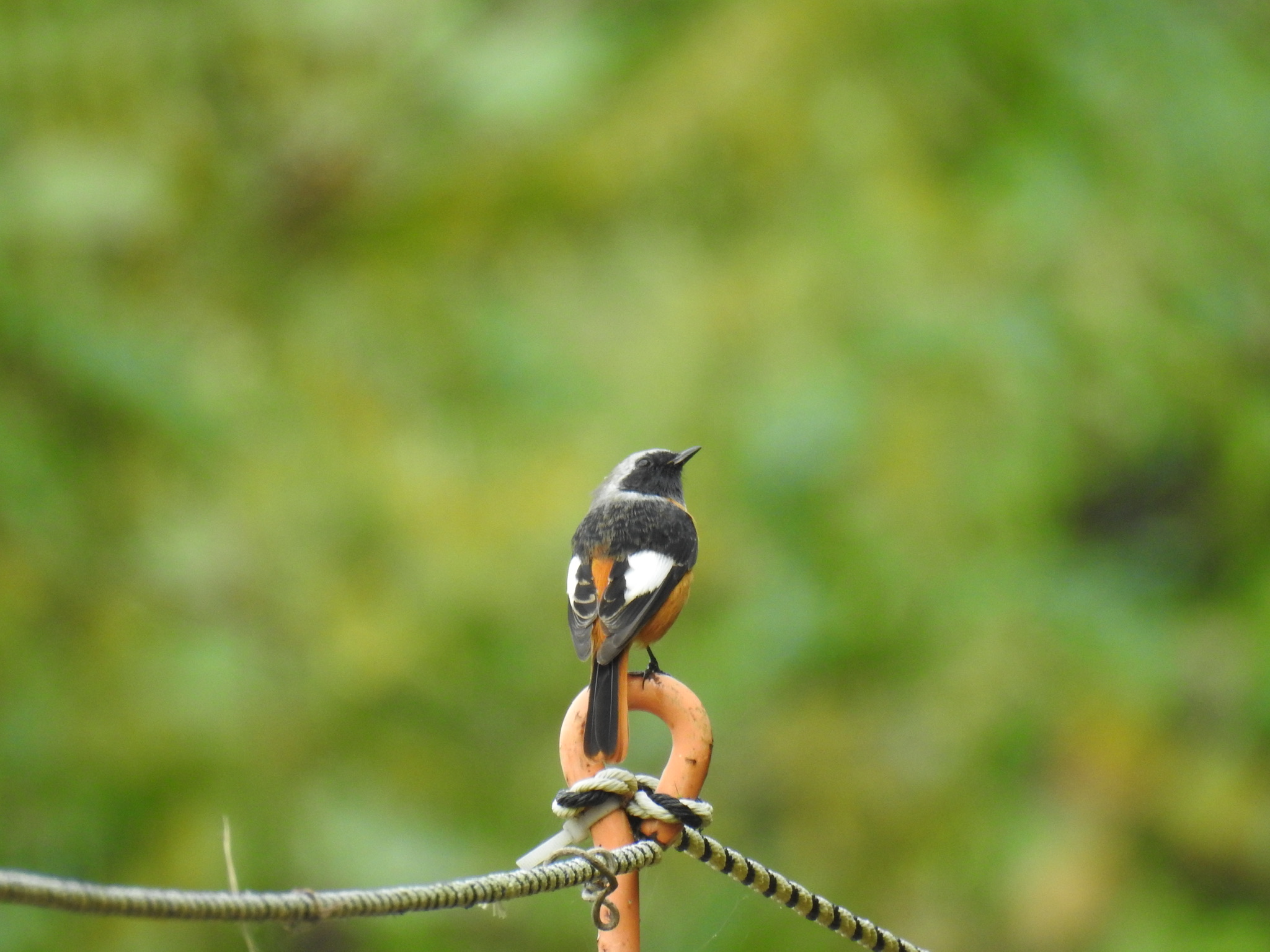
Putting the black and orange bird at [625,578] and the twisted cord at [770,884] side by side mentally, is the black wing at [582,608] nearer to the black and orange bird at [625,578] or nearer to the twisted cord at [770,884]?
the black and orange bird at [625,578]

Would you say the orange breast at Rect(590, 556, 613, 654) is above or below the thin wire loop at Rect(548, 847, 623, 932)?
above

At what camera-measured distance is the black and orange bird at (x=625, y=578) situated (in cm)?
293

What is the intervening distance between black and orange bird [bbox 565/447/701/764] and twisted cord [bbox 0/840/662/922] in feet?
2.48

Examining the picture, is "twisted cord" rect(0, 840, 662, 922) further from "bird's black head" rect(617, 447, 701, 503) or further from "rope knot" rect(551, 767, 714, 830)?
"bird's black head" rect(617, 447, 701, 503)

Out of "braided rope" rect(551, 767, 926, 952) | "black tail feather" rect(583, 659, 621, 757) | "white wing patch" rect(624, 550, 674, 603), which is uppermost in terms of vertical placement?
"white wing patch" rect(624, 550, 674, 603)

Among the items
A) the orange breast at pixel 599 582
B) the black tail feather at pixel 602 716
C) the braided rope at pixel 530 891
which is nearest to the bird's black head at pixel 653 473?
the orange breast at pixel 599 582

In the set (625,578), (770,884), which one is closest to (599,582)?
(625,578)

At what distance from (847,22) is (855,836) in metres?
3.52

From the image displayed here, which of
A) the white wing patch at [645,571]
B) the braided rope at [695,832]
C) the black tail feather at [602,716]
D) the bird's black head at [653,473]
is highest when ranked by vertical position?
the bird's black head at [653,473]

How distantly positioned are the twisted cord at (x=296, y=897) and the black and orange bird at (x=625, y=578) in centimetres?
75

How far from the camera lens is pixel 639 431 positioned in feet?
17.3

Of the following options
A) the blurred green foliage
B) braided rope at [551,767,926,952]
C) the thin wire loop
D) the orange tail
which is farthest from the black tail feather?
the blurred green foliage

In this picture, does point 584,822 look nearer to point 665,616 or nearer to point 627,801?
point 627,801

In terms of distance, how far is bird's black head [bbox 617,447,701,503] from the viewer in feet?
14.1
